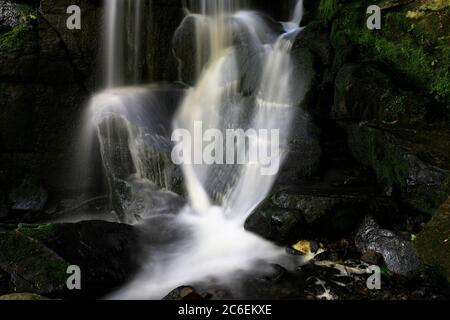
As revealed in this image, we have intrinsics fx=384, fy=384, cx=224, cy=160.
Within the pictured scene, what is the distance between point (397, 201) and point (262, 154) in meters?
2.77

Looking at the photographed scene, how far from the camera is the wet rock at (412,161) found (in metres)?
5.75

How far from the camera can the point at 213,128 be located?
29.9 feet

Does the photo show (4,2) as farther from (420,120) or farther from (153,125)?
(420,120)

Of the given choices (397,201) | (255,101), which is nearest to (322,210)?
(397,201)

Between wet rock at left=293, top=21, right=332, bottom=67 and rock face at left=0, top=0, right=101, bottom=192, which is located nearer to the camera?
wet rock at left=293, top=21, right=332, bottom=67

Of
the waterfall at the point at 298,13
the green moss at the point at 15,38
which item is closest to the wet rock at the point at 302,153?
the waterfall at the point at 298,13

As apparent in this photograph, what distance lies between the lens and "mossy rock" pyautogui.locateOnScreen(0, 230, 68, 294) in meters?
5.14

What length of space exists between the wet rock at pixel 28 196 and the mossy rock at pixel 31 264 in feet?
Answer: 12.7

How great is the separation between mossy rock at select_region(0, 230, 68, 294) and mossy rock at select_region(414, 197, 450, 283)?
4.62m

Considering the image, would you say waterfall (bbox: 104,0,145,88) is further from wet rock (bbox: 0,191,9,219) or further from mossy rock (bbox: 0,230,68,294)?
mossy rock (bbox: 0,230,68,294)

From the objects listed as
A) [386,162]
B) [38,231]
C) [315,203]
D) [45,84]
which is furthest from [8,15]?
[386,162]

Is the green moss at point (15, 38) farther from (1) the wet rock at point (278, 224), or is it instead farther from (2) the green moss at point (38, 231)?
(1) the wet rock at point (278, 224)

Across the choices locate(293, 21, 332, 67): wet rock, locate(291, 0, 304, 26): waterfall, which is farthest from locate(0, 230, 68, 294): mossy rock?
locate(291, 0, 304, 26): waterfall

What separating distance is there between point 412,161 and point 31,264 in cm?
581
